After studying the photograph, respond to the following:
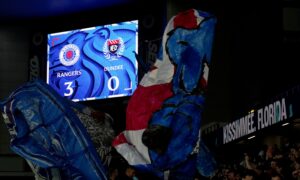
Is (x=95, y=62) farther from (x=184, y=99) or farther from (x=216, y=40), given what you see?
(x=184, y=99)

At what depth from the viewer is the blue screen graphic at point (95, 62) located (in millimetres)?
21609

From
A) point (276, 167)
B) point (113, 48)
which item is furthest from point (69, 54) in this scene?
point (276, 167)

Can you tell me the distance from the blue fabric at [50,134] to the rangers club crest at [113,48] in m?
14.6

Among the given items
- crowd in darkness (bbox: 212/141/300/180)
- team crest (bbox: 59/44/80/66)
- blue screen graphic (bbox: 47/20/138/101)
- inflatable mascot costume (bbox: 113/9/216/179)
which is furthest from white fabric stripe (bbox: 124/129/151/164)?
team crest (bbox: 59/44/80/66)

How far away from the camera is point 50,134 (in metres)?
6.83

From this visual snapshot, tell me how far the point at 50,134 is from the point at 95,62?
1535cm

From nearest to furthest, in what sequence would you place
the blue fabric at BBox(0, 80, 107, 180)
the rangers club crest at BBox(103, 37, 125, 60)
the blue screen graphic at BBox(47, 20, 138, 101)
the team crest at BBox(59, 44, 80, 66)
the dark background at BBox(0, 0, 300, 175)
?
the blue fabric at BBox(0, 80, 107, 180) → the dark background at BBox(0, 0, 300, 175) → the blue screen graphic at BBox(47, 20, 138, 101) → the rangers club crest at BBox(103, 37, 125, 60) → the team crest at BBox(59, 44, 80, 66)

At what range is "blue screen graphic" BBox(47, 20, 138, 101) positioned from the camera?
2161cm

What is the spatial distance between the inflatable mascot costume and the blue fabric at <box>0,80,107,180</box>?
87 centimetres

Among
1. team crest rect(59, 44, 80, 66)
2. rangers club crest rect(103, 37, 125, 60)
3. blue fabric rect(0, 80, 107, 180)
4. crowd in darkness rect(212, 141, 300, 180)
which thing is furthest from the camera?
team crest rect(59, 44, 80, 66)

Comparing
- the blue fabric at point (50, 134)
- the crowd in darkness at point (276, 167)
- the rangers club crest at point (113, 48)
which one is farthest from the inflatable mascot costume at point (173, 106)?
the rangers club crest at point (113, 48)

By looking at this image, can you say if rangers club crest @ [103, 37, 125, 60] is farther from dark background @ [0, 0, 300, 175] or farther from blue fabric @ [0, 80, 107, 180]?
blue fabric @ [0, 80, 107, 180]

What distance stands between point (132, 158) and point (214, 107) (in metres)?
14.1

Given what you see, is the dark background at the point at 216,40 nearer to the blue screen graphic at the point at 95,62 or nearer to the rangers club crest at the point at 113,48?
the blue screen graphic at the point at 95,62
